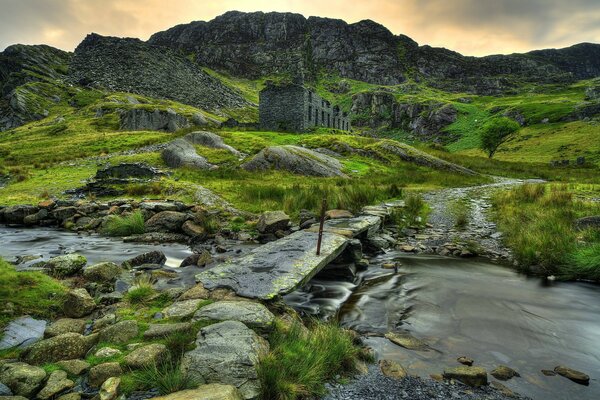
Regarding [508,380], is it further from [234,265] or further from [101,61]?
[101,61]

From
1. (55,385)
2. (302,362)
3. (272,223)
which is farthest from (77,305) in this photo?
(272,223)

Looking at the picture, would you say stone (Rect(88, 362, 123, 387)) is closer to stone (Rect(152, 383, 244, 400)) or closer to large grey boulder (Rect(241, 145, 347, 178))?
stone (Rect(152, 383, 244, 400))

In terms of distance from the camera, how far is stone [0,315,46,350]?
4.52m

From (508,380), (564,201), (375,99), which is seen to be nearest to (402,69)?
(375,99)

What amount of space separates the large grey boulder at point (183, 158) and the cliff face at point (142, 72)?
242 ft

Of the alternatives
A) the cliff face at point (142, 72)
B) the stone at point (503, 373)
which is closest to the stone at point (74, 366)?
the stone at point (503, 373)

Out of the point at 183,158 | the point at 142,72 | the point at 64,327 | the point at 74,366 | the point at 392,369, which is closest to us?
the point at 74,366

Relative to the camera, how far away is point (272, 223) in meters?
12.5

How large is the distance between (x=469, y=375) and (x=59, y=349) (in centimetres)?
517

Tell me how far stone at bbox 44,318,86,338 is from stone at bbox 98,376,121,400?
184 centimetres

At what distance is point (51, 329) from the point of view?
190 inches

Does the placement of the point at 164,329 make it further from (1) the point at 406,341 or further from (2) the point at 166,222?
(2) the point at 166,222

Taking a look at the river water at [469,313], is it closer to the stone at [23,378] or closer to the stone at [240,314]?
the stone at [240,314]

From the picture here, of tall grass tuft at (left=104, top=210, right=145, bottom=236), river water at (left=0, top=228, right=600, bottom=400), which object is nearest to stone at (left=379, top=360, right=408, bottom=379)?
river water at (left=0, top=228, right=600, bottom=400)
